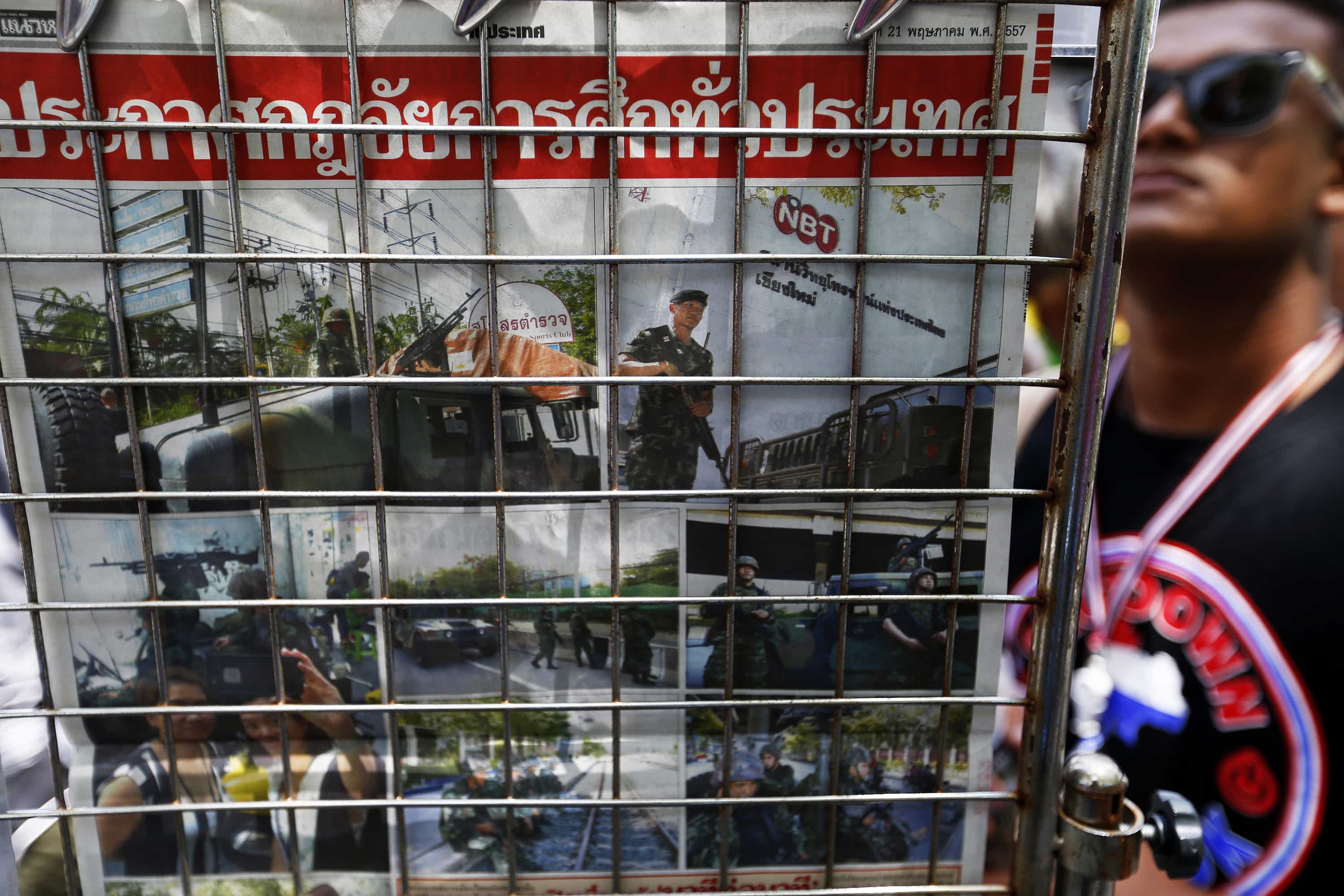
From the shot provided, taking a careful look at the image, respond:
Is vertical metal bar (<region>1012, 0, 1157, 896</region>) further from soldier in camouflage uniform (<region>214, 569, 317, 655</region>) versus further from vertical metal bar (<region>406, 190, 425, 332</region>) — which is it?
soldier in camouflage uniform (<region>214, 569, 317, 655</region>)

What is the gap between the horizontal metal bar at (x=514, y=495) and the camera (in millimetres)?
478

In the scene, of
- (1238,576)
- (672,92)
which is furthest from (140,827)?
(1238,576)

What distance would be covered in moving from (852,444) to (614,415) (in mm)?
169

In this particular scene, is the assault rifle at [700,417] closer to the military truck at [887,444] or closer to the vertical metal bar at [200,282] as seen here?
the military truck at [887,444]

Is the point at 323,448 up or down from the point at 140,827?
up

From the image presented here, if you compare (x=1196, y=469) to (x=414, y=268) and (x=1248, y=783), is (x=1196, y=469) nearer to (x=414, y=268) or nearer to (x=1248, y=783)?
(x=1248, y=783)

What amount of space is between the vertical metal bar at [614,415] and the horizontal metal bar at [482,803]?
1.5 inches

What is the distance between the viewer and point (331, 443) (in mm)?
496

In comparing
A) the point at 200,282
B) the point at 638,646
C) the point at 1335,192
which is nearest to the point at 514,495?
the point at 638,646

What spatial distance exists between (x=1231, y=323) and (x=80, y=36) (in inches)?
35.1

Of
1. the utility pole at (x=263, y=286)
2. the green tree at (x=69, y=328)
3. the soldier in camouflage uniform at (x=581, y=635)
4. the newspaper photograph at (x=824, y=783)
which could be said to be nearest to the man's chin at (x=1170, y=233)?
the newspaper photograph at (x=824, y=783)

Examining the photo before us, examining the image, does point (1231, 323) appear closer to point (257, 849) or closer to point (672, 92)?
point (672, 92)

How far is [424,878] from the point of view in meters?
0.56

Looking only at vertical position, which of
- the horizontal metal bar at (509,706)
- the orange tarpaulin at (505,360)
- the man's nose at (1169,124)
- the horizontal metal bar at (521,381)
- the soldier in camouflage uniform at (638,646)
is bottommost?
the horizontal metal bar at (509,706)
